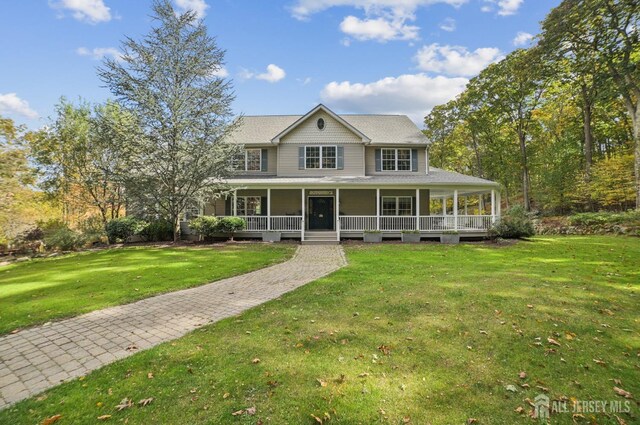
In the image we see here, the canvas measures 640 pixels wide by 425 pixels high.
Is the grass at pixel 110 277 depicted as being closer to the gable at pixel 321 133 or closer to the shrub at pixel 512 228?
the gable at pixel 321 133

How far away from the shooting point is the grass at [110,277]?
20.1 ft

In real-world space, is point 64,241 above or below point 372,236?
below

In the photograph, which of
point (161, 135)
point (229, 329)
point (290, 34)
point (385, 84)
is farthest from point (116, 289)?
point (385, 84)

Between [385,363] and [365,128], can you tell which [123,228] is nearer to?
[365,128]

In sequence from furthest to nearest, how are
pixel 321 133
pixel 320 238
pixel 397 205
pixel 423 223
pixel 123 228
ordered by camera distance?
pixel 397 205 → pixel 321 133 → pixel 423 223 → pixel 320 238 → pixel 123 228

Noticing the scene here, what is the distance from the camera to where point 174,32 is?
15.3 m

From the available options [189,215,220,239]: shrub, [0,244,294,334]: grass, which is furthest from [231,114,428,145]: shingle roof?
[0,244,294,334]: grass

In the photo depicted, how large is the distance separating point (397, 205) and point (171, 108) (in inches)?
549

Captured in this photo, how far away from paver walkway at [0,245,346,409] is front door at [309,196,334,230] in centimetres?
1082

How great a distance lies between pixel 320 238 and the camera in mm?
16703

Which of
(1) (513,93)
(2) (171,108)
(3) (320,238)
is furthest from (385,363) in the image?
(1) (513,93)

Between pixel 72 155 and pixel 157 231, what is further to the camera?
pixel 72 155

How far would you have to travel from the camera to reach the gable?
1878 cm

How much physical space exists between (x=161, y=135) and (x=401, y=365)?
51.3 ft
